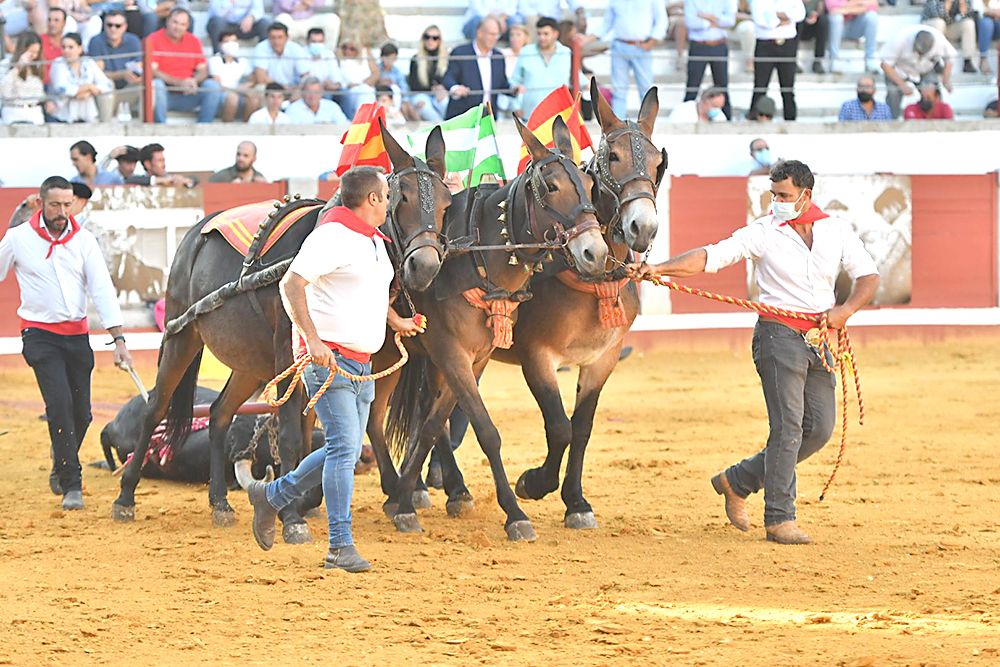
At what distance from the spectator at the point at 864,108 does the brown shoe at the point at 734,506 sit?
11.3 metres

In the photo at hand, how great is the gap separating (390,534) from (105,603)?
204cm

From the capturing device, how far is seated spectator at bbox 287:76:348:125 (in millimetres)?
17016

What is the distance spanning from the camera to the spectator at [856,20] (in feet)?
65.1

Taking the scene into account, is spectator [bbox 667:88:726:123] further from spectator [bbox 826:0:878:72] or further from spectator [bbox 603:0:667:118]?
spectator [bbox 826:0:878:72]

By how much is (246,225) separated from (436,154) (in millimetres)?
1323

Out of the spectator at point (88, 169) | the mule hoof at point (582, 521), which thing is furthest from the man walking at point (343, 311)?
the spectator at point (88, 169)

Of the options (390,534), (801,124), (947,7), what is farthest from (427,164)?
(947,7)

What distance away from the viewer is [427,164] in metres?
7.86

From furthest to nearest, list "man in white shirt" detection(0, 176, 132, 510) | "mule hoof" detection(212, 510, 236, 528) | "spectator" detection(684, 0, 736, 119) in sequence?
1. "spectator" detection(684, 0, 736, 119)
2. "man in white shirt" detection(0, 176, 132, 510)
3. "mule hoof" detection(212, 510, 236, 528)

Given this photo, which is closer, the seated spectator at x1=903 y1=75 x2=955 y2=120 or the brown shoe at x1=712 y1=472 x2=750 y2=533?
the brown shoe at x1=712 y1=472 x2=750 y2=533

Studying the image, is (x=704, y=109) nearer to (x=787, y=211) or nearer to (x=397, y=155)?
(x=787, y=211)

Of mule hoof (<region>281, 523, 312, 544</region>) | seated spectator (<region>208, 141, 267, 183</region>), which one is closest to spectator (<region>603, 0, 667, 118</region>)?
seated spectator (<region>208, 141, 267, 183</region>)

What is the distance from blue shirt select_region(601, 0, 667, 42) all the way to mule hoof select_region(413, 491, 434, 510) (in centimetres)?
Result: 1027

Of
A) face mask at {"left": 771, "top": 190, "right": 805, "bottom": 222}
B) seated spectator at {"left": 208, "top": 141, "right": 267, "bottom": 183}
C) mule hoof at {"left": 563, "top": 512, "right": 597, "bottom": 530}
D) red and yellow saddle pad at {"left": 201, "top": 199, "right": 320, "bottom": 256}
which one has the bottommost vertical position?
mule hoof at {"left": 563, "top": 512, "right": 597, "bottom": 530}
